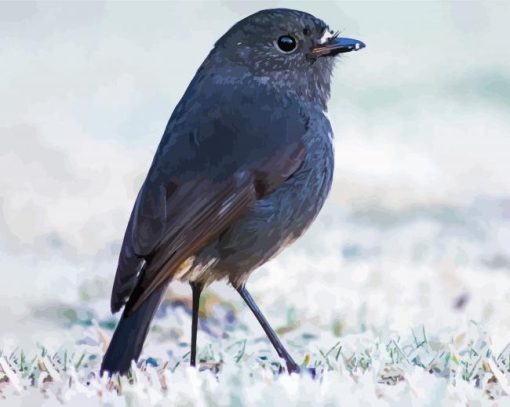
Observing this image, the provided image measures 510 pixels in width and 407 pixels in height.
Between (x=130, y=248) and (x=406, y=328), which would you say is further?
(x=406, y=328)

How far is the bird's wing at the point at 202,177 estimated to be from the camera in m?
6.36

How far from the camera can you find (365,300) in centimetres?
787

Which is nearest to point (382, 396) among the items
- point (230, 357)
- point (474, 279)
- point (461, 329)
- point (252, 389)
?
point (252, 389)

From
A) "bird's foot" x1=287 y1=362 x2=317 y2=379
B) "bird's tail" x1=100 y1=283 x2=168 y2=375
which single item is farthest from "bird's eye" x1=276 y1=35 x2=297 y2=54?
"bird's foot" x1=287 y1=362 x2=317 y2=379

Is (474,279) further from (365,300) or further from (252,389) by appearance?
(252,389)

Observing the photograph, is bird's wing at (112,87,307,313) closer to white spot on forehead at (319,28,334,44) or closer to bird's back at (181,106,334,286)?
bird's back at (181,106,334,286)

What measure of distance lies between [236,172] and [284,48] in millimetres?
806

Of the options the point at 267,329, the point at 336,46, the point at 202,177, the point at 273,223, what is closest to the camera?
the point at 202,177

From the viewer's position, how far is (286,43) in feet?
23.1

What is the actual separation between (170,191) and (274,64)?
35.4 inches

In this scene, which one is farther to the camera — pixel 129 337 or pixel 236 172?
pixel 236 172

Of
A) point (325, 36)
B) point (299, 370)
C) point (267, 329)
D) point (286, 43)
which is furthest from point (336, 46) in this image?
point (299, 370)

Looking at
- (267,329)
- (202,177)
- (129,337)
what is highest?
(202,177)

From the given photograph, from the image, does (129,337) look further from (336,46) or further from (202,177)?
(336,46)
